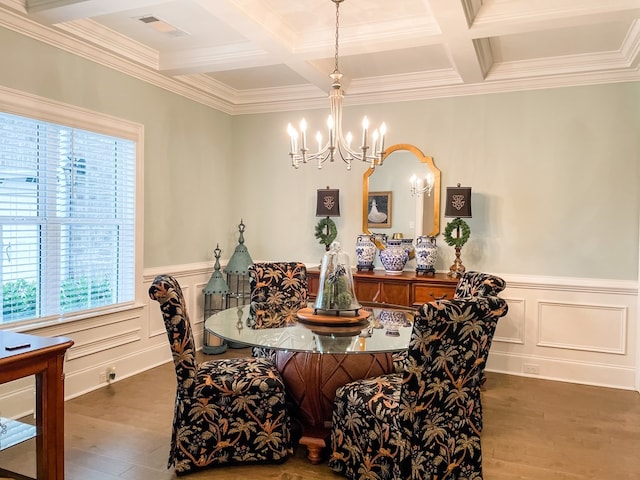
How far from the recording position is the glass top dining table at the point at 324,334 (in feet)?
7.68

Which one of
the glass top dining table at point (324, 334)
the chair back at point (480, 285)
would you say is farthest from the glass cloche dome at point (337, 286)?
the chair back at point (480, 285)


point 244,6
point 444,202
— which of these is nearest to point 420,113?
point 444,202

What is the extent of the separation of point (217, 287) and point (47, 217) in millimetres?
1760

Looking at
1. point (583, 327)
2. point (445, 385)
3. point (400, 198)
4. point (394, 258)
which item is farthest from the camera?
point (400, 198)

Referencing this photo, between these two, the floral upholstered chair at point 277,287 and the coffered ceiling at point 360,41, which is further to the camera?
the floral upholstered chair at point 277,287

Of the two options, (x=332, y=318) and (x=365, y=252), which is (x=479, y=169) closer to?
(x=365, y=252)

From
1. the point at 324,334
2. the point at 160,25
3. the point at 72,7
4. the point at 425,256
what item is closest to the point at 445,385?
the point at 324,334

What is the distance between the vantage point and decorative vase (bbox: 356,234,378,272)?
4.60 meters

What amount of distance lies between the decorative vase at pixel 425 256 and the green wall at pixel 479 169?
0.28 m

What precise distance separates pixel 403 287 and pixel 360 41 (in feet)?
6.78

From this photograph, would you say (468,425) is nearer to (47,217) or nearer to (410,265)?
(410,265)

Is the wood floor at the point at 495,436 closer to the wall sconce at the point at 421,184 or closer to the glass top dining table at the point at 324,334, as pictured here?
the glass top dining table at the point at 324,334

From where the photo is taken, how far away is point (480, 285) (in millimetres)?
2873

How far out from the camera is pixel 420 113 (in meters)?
4.68
